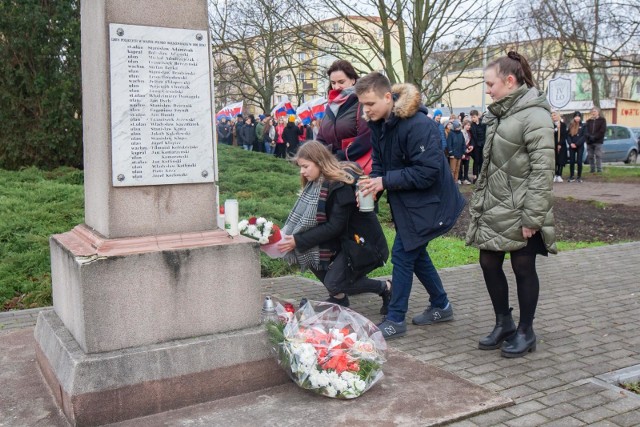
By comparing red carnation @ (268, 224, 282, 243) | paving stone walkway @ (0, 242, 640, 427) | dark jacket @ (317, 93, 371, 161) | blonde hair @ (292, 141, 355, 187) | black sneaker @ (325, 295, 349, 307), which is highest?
dark jacket @ (317, 93, 371, 161)

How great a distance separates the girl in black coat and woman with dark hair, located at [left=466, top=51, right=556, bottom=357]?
1014 mm

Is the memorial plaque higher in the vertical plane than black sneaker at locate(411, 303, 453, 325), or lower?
higher

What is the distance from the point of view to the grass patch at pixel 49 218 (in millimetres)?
6871

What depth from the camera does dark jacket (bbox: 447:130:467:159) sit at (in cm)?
1856

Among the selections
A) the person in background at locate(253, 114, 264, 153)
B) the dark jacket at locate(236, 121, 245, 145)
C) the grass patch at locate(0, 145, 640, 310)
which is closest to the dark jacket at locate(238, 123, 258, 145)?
the person in background at locate(253, 114, 264, 153)

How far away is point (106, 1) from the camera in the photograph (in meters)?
3.74

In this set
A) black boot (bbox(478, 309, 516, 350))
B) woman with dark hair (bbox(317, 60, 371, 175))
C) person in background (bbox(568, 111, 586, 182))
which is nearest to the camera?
black boot (bbox(478, 309, 516, 350))

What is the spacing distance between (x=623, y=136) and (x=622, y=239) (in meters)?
21.5

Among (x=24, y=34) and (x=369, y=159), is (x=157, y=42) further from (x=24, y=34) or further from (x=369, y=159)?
(x=24, y=34)

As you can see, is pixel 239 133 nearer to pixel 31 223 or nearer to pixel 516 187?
pixel 31 223

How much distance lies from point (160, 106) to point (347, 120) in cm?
233

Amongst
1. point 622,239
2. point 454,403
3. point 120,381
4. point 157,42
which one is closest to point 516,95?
point 454,403

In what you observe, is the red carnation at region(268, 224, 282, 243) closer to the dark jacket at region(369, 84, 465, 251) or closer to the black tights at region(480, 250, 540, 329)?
the dark jacket at region(369, 84, 465, 251)

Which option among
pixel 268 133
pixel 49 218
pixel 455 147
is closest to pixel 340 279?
pixel 49 218
